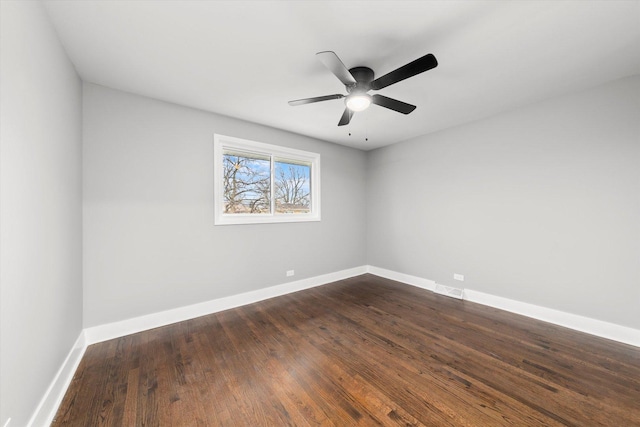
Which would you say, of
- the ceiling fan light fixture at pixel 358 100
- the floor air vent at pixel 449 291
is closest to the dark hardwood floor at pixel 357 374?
the floor air vent at pixel 449 291

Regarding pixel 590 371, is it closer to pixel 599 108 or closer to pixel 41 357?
pixel 599 108

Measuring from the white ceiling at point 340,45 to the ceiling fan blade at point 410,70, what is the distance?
0.90 ft

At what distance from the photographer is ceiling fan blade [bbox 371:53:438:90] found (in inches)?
60.6

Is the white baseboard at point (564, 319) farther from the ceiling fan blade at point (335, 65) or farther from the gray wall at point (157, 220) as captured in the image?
the ceiling fan blade at point (335, 65)

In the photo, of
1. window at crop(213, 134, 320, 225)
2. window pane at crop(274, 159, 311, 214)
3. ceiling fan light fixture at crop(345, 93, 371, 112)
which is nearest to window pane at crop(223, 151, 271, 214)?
window at crop(213, 134, 320, 225)

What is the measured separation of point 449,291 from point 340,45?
143 inches

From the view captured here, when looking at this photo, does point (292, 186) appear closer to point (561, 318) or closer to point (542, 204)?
point (542, 204)

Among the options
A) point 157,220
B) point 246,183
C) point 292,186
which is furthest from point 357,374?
point 292,186

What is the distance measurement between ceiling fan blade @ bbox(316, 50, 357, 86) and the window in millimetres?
1943

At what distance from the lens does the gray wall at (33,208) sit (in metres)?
1.09

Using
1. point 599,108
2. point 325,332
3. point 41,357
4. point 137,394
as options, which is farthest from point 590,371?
point 41,357

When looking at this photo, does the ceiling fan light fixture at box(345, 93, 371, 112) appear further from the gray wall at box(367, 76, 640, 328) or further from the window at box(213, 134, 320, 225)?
the gray wall at box(367, 76, 640, 328)

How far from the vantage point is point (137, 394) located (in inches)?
65.8

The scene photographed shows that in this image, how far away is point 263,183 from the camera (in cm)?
365
